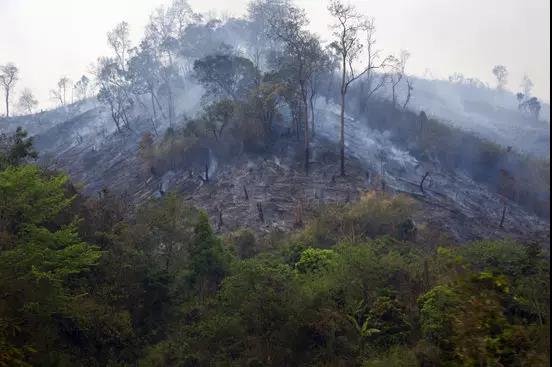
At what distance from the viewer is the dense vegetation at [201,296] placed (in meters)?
11.3

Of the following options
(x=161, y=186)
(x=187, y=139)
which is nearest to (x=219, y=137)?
A: (x=187, y=139)

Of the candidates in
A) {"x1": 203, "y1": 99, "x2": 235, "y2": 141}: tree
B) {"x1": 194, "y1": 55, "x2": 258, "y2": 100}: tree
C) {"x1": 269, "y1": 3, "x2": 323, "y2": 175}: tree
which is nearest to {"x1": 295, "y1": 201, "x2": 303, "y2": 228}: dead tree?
{"x1": 269, "y1": 3, "x2": 323, "y2": 175}: tree

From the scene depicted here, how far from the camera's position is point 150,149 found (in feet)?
130

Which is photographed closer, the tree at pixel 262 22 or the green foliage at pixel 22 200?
the green foliage at pixel 22 200

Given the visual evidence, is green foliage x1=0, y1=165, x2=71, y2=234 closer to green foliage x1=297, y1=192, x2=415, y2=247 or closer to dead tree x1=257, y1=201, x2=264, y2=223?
green foliage x1=297, y1=192, x2=415, y2=247

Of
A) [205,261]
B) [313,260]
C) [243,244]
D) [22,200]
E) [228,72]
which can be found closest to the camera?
[22,200]

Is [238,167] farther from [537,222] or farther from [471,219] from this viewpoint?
[537,222]

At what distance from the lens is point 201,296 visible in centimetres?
1662

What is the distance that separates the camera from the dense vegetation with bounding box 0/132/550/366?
11289 mm

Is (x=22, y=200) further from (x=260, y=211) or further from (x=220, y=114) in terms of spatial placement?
(x=220, y=114)

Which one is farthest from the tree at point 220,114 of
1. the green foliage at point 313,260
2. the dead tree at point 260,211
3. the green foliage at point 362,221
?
the green foliage at point 313,260

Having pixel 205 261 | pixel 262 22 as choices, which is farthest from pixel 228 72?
pixel 205 261

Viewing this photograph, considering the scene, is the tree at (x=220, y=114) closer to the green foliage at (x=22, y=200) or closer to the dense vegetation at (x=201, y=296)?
the dense vegetation at (x=201, y=296)

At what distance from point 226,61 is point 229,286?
3222 cm
